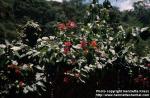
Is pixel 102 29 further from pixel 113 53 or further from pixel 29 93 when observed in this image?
pixel 29 93

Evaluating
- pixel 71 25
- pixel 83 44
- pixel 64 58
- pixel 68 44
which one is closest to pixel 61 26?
pixel 71 25

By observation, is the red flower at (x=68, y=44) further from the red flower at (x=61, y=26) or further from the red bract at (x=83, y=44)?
the red flower at (x=61, y=26)

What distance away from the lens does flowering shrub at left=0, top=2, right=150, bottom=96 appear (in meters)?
4.26

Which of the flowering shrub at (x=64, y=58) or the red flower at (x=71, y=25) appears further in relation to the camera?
the red flower at (x=71, y=25)

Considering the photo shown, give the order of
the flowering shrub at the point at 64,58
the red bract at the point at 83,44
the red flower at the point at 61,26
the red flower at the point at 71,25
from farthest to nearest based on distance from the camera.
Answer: the red flower at the point at 71,25, the red flower at the point at 61,26, the red bract at the point at 83,44, the flowering shrub at the point at 64,58

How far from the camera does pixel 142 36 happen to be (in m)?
5.04

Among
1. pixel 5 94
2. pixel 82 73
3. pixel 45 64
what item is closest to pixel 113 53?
pixel 82 73

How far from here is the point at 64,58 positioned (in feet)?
15.3

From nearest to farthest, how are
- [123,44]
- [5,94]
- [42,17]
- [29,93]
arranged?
[5,94] < [29,93] < [123,44] < [42,17]

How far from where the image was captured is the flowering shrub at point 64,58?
4258mm

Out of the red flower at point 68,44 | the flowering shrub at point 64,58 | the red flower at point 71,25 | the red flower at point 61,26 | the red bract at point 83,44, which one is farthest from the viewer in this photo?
the red flower at point 71,25

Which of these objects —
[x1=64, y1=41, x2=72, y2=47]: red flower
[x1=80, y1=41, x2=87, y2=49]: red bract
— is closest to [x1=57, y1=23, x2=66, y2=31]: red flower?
[x1=80, y1=41, x2=87, y2=49]: red bract

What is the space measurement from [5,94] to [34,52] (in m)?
0.75

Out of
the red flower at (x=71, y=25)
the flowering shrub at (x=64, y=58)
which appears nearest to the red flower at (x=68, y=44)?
the flowering shrub at (x=64, y=58)
